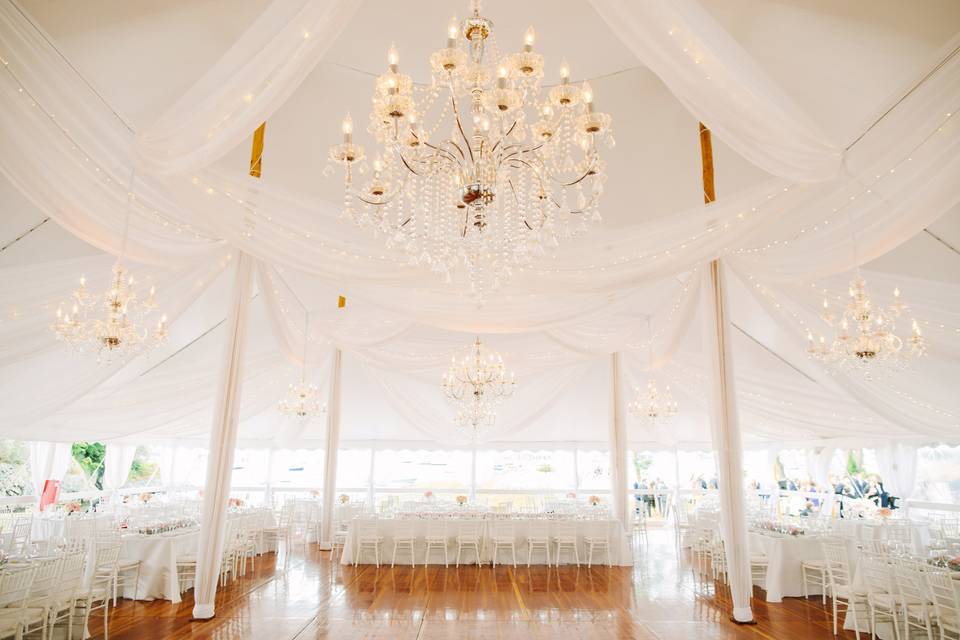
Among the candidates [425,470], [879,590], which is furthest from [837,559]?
[425,470]

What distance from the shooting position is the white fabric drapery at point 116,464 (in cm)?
1273

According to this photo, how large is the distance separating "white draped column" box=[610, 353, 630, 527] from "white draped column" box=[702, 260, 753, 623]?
3.68m

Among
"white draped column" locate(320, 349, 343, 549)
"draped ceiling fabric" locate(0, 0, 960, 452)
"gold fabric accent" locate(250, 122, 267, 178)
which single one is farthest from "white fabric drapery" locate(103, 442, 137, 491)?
"gold fabric accent" locate(250, 122, 267, 178)

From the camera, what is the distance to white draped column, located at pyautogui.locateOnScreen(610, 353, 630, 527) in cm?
953

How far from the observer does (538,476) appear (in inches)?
555

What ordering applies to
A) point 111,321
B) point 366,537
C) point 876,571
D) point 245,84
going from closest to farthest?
point 245,84
point 111,321
point 876,571
point 366,537

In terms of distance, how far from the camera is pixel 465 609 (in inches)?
242

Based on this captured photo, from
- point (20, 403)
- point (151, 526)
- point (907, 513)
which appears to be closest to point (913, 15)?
point (20, 403)

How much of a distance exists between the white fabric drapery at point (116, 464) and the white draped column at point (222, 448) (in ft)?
29.1

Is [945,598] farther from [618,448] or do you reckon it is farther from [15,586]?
[15,586]

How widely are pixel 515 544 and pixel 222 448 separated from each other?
5078mm

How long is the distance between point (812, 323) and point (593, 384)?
21.6 feet

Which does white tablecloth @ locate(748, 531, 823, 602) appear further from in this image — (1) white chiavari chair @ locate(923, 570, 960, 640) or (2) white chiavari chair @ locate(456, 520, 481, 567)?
(2) white chiavari chair @ locate(456, 520, 481, 567)

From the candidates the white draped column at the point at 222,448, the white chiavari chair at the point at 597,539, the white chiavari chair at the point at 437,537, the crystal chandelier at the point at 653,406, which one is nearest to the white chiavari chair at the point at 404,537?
the white chiavari chair at the point at 437,537
